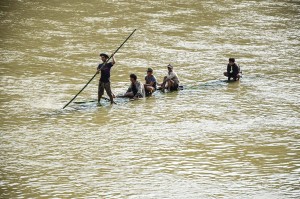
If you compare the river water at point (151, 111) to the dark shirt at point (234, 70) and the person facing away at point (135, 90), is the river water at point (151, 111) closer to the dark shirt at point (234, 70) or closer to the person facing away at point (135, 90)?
the person facing away at point (135, 90)

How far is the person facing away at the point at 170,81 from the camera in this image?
20.0m

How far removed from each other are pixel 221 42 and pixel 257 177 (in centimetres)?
1625

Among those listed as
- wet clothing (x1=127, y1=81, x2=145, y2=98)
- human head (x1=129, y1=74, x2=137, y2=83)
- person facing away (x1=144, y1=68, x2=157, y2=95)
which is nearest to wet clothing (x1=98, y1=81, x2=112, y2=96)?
human head (x1=129, y1=74, x2=137, y2=83)

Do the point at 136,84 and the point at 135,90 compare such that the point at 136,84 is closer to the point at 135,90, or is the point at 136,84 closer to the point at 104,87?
the point at 135,90

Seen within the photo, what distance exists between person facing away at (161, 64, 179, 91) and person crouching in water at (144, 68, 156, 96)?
0.39 meters

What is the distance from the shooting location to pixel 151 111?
17797 mm

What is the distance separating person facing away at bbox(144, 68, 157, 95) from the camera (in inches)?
772

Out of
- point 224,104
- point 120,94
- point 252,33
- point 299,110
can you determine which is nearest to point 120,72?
point 120,94

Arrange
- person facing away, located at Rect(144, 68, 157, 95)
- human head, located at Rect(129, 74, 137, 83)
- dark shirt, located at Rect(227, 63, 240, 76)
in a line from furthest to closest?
dark shirt, located at Rect(227, 63, 240, 76) → person facing away, located at Rect(144, 68, 157, 95) → human head, located at Rect(129, 74, 137, 83)

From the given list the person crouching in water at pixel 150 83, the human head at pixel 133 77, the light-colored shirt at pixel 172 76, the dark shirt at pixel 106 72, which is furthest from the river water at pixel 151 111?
the dark shirt at pixel 106 72

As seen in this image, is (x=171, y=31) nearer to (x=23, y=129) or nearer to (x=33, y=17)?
(x=33, y=17)

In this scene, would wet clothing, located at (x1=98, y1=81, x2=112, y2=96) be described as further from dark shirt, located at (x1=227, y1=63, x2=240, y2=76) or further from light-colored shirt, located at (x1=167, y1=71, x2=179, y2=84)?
dark shirt, located at (x1=227, y1=63, x2=240, y2=76)

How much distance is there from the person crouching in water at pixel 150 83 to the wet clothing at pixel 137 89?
0.28 m

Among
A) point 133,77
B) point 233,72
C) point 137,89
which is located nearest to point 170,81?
point 137,89
